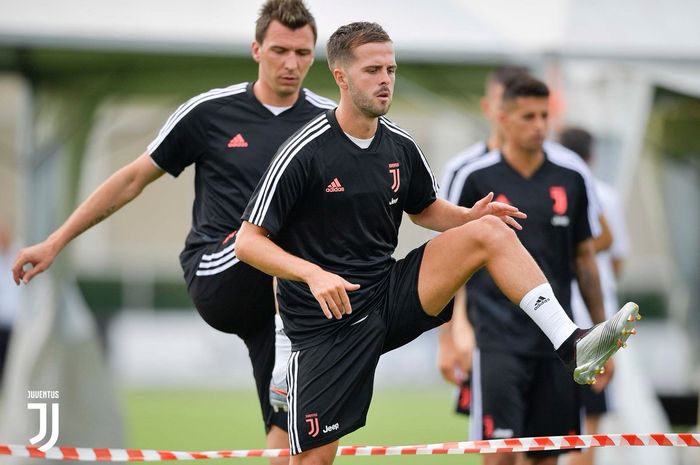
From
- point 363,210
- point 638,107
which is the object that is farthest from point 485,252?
point 638,107

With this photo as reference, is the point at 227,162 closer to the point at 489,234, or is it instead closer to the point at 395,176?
the point at 395,176

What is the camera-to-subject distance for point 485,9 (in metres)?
11.1

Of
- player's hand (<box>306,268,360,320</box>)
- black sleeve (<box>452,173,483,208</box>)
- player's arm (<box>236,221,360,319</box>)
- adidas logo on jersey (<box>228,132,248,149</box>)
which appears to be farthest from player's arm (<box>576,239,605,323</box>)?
player's hand (<box>306,268,360,320</box>)

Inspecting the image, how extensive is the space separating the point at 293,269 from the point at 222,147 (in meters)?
1.18

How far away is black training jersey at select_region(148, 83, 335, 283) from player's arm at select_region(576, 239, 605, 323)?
1908 millimetres

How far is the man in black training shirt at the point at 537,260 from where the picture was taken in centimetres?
Answer: 686

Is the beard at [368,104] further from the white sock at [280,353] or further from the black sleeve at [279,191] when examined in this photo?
the white sock at [280,353]

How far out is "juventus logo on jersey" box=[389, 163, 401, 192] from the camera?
5.43 metres

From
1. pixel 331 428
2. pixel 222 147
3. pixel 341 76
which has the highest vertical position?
pixel 341 76

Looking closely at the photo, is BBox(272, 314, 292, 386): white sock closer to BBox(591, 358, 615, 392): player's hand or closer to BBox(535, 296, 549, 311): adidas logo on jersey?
BBox(535, 296, 549, 311): adidas logo on jersey

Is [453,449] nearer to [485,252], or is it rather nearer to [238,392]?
[485,252]

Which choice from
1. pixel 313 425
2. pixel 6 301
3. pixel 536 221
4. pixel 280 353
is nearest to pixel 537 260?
pixel 536 221

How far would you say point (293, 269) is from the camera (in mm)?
5035

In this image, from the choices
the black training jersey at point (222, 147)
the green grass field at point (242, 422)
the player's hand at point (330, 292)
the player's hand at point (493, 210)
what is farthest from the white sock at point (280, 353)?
the green grass field at point (242, 422)
